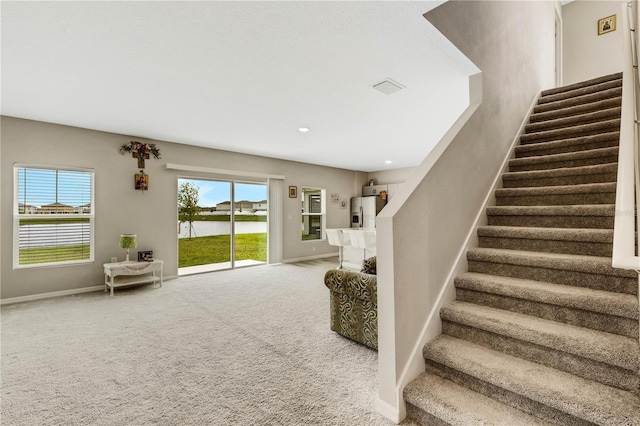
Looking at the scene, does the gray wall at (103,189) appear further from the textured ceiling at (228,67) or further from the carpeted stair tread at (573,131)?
the carpeted stair tread at (573,131)

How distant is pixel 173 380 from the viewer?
2123 millimetres

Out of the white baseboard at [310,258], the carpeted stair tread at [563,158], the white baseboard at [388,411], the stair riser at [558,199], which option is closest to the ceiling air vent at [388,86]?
the carpeted stair tread at [563,158]

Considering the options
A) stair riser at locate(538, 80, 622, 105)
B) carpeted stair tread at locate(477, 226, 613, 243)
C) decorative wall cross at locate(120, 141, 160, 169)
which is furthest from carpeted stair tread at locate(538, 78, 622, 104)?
decorative wall cross at locate(120, 141, 160, 169)

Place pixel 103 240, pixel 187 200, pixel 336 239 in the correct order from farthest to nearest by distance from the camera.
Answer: pixel 336 239
pixel 187 200
pixel 103 240

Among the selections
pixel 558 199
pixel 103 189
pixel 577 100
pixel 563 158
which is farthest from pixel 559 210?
pixel 103 189

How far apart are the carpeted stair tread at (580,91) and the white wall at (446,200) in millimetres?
331

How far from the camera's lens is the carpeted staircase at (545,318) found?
1.41 m

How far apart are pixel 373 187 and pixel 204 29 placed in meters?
7.27

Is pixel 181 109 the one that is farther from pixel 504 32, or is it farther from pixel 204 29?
pixel 504 32

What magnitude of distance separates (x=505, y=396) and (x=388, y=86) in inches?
113

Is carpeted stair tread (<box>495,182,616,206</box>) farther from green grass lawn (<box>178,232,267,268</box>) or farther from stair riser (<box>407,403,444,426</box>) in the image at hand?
green grass lawn (<box>178,232,267,268</box>)

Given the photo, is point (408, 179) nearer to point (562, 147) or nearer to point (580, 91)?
point (562, 147)

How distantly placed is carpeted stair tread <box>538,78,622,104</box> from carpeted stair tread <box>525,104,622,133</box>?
0.54m

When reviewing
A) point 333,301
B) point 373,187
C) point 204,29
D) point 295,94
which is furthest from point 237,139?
point 373,187
